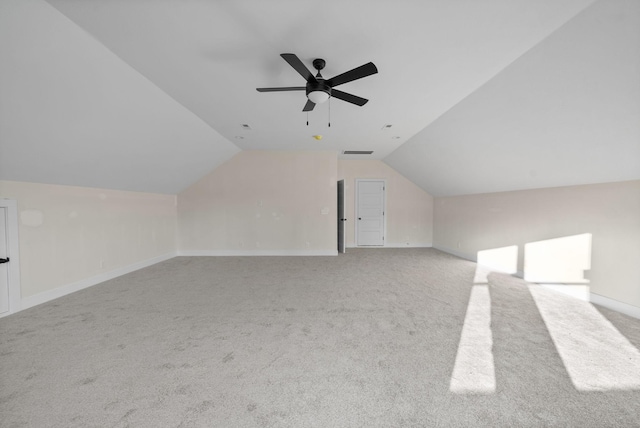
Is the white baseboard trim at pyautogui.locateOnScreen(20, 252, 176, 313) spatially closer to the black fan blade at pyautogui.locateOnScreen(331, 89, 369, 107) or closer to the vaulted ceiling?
the vaulted ceiling

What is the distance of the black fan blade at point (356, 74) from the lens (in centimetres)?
210

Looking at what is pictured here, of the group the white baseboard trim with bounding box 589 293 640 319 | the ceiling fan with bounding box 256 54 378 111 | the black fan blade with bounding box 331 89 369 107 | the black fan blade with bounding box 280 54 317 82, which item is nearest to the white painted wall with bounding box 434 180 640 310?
the white baseboard trim with bounding box 589 293 640 319

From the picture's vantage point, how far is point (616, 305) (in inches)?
119

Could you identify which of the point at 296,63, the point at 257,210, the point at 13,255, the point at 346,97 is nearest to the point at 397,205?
the point at 257,210

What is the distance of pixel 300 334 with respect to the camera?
2488 mm

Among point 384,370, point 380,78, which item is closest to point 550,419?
point 384,370

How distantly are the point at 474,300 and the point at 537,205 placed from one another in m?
2.20

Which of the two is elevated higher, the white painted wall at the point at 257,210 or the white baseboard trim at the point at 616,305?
the white painted wall at the point at 257,210

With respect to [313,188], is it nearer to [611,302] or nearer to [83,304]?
[83,304]

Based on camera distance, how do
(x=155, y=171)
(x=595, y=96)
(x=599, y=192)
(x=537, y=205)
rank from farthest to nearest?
(x=155, y=171)
(x=537, y=205)
(x=599, y=192)
(x=595, y=96)

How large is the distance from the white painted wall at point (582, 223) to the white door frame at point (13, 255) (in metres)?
7.25

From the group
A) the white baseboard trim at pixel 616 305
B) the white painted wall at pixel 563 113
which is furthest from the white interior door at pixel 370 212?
the white baseboard trim at pixel 616 305

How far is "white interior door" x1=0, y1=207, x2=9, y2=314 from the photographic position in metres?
2.86

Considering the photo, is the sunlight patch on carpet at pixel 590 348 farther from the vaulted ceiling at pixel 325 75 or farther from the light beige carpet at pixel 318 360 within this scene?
the vaulted ceiling at pixel 325 75
